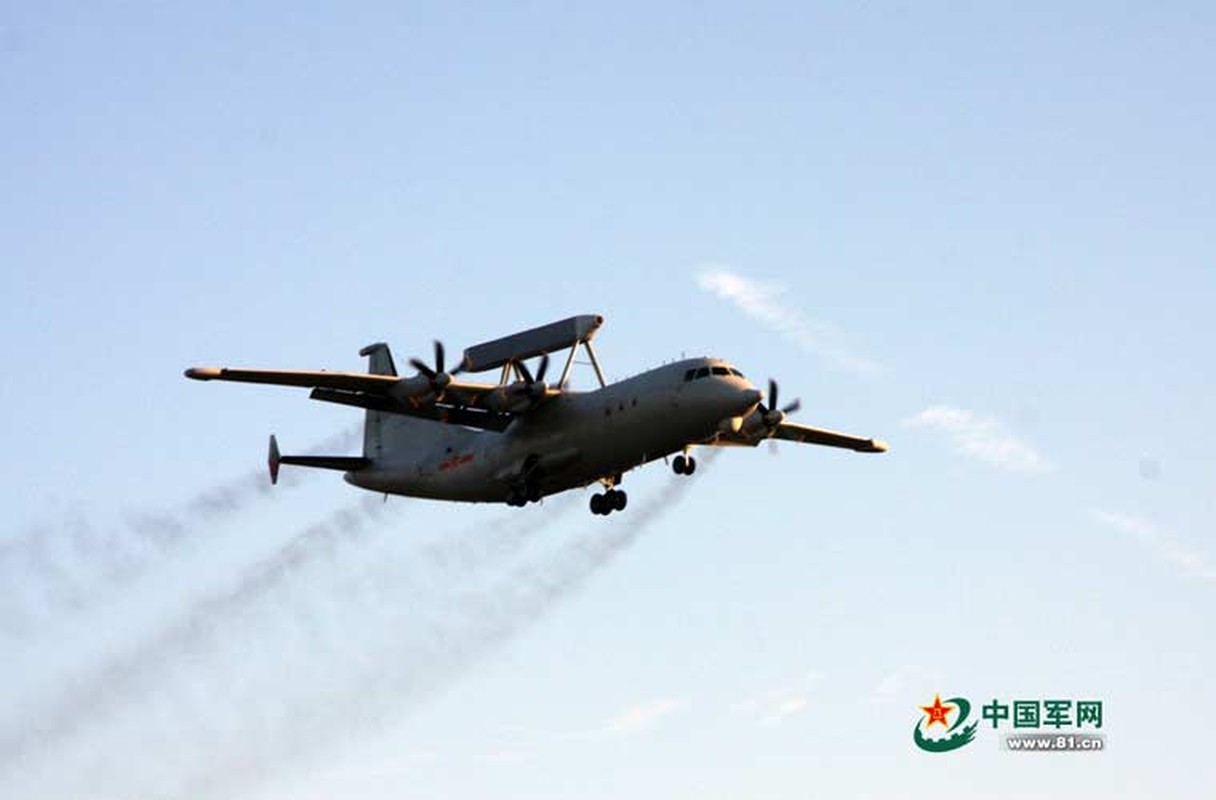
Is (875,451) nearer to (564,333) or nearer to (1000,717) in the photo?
(1000,717)

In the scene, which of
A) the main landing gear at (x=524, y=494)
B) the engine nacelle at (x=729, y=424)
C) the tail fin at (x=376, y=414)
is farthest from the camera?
the tail fin at (x=376, y=414)

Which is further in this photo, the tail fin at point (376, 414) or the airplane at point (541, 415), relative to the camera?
the tail fin at point (376, 414)

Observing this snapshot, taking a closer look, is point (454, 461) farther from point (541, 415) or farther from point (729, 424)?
point (729, 424)

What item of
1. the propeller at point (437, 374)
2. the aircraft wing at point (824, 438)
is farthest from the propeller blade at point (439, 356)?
the aircraft wing at point (824, 438)

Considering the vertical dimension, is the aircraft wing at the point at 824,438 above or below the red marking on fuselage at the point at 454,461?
above

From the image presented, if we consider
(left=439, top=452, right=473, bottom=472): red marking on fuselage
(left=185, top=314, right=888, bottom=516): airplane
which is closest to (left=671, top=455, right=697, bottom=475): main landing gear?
(left=185, top=314, right=888, bottom=516): airplane

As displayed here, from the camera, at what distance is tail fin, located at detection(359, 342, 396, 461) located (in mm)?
62403

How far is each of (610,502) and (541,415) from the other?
377 cm

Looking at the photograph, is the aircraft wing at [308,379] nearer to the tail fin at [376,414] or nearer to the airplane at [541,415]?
the airplane at [541,415]

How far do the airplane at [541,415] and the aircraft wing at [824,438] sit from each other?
586 cm

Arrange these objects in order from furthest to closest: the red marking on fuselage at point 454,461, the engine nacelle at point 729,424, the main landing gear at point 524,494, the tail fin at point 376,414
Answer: the tail fin at point 376,414 → the red marking on fuselage at point 454,461 → the main landing gear at point 524,494 → the engine nacelle at point 729,424

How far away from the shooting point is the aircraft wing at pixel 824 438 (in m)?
64.8

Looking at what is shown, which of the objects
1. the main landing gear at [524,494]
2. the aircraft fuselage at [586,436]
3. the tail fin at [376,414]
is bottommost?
the main landing gear at [524,494]

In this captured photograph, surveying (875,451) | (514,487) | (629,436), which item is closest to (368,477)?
(514,487)
